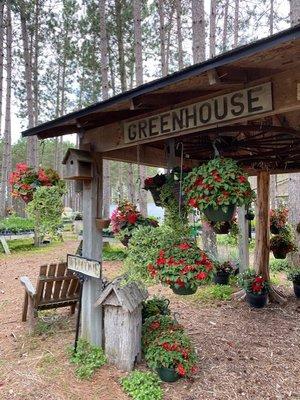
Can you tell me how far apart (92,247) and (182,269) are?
4.00ft

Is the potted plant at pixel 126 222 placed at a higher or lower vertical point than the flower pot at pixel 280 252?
higher

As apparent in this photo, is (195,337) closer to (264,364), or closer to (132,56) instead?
(264,364)

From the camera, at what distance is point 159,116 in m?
2.80

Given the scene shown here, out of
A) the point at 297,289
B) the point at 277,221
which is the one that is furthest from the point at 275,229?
the point at 297,289

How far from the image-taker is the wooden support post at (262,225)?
5.22m

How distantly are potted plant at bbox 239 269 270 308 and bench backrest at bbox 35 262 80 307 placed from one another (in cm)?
254

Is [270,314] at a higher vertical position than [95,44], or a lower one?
lower

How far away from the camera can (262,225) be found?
532 cm

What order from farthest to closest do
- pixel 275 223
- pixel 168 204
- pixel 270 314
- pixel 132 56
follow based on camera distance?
pixel 132 56 < pixel 275 223 < pixel 270 314 < pixel 168 204

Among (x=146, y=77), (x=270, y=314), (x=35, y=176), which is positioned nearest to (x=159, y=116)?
(x=35, y=176)

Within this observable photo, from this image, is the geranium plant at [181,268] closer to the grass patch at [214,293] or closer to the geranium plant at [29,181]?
the geranium plant at [29,181]

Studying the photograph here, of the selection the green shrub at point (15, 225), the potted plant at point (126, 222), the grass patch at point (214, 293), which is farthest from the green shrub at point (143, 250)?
the green shrub at point (15, 225)

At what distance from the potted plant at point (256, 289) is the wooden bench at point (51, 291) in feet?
8.35

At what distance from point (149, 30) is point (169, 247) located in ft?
39.5
